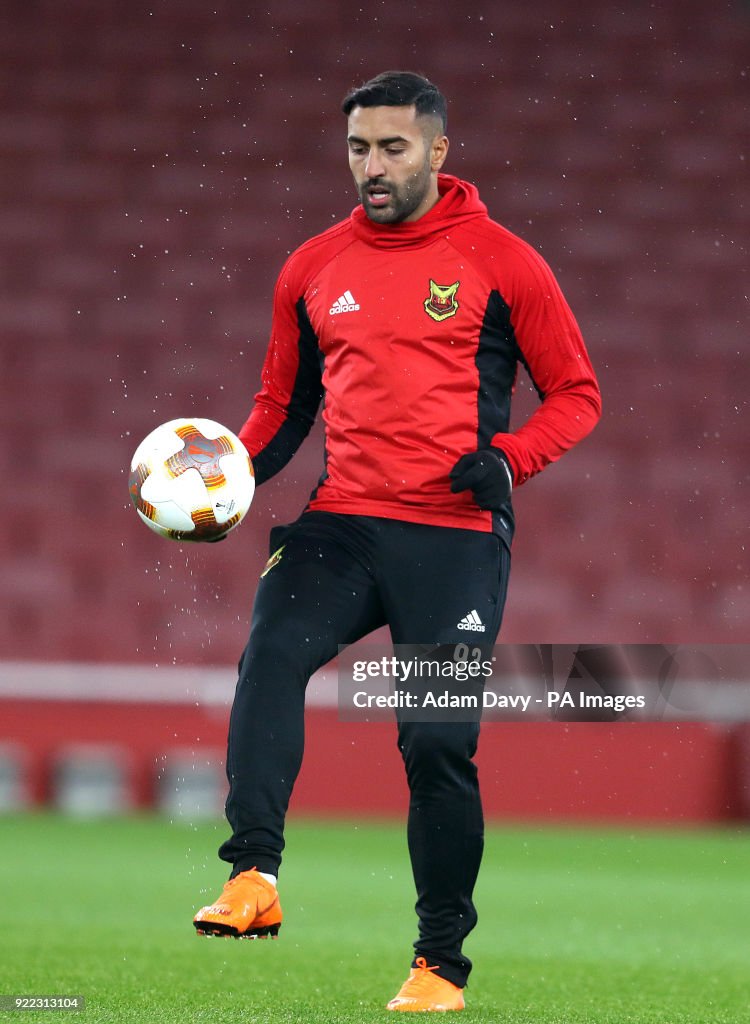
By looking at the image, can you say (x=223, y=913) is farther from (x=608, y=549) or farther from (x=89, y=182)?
(x=89, y=182)

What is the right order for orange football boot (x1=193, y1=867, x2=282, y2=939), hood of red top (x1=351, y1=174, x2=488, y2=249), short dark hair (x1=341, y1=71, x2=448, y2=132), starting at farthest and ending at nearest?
hood of red top (x1=351, y1=174, x2=488, y2=249) < short dark hair (x1=341, y1=71, x2=448, y2=132) < orange football boot (x1=193, y1=867, x2=282, y2=939)

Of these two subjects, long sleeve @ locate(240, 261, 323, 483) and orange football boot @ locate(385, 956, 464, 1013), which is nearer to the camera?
orange football boot @ locate(385, 956, 464, 1013)

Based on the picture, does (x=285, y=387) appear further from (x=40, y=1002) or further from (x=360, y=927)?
(x=360, y=927)

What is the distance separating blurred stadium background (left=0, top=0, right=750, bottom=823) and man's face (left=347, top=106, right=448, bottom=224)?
238 inches

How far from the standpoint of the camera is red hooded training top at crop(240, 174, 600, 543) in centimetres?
322

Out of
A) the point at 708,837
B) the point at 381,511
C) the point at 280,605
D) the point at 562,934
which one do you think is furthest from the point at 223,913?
the point at 708,837

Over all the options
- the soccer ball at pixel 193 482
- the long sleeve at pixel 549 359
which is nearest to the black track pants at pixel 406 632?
the soccer ball at pixel 193 482

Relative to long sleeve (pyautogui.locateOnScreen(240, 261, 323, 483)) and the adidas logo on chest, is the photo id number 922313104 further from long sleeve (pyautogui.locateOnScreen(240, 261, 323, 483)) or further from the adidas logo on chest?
the adidas logo on chest

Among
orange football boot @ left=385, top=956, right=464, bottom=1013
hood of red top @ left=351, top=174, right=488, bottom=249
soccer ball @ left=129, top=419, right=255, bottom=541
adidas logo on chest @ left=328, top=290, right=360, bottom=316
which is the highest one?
hood of red top @ left=351, top=174, right=488, bottom=249

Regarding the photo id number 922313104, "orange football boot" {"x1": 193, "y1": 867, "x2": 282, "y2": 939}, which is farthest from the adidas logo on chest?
the photo id number 922313104

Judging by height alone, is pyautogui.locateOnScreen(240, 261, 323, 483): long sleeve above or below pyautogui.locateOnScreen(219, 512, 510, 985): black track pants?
above

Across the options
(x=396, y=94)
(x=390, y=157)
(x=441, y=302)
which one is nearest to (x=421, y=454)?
(x=441, y=302)

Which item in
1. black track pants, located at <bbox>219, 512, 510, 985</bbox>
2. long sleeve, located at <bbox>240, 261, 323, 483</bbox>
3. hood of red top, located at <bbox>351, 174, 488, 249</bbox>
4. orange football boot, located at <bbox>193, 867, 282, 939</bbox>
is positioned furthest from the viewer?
long sleeve, located at <bbox>240, 261, 323, 483</bbox>

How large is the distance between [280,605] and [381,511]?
0.28m
